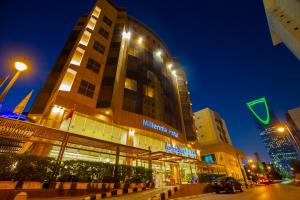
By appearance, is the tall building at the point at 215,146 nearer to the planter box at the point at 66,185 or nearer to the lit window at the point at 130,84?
the lit window at the point at 130,84

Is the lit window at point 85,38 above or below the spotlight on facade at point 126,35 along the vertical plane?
below

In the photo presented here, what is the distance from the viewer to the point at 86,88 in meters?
20.2

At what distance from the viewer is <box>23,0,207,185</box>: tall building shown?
707 inches

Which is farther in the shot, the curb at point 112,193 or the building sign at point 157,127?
the building sign at point 157,127

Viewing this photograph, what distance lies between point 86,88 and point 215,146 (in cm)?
3993

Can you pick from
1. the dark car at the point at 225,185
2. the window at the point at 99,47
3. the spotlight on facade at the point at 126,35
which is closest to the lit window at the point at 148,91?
the window at the point at 99,47

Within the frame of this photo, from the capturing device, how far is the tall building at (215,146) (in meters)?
42.9

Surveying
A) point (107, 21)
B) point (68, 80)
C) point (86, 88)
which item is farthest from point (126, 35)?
point (68, 80)

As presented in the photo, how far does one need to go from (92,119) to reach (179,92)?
28.4 m

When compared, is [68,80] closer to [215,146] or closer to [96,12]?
[96,12]

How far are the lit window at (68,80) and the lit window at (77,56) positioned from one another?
1.96 metres

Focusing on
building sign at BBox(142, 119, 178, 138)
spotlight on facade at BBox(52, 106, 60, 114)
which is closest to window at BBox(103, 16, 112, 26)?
spotlight on facade at BBox(52, 106, 60, 114)

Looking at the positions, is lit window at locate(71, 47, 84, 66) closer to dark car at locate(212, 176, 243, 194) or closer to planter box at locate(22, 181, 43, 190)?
planter box at locate(22, 181, 43, 190)

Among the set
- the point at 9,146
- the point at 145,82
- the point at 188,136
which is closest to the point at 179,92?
the point at 188,136
